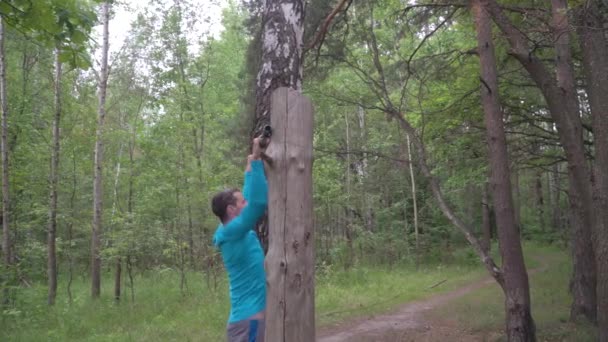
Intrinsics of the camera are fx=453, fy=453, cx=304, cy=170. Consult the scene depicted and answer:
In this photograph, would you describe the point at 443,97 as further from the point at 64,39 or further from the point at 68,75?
the point at 68,75

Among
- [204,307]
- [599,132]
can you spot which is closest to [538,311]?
[599,132]

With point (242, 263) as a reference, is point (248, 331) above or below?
below

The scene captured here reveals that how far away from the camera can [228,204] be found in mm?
3297

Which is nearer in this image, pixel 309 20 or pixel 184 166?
pixel 309 20

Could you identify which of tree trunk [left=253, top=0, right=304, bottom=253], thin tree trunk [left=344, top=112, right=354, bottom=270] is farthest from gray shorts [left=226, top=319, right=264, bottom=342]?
thin tree trunk [left=344, top=112, right=354, bottom=270]

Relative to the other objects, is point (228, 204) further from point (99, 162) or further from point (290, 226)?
point (99, 162)

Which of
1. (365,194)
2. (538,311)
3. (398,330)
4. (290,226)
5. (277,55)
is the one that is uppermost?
(277,55)

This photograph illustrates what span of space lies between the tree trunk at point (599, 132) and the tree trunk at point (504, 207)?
940 mm

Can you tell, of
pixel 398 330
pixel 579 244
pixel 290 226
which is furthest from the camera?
pixel 398 330

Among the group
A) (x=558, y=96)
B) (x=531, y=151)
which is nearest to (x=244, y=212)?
(x=558, y=96)

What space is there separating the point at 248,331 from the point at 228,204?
2.96 feet

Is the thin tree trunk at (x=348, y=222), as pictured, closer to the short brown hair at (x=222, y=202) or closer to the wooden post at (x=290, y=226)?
the short brown hair at (x=222, y=202)

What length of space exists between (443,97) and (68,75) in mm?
10608

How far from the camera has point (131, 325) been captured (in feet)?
33.3
